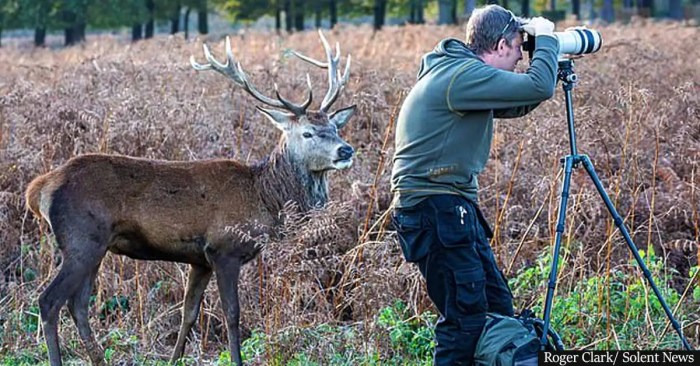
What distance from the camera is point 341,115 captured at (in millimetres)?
8375

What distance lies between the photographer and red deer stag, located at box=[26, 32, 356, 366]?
7.20m

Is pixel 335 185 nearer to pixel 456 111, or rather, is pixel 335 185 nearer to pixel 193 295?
pixel 193 295

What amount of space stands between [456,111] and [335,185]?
437 cm

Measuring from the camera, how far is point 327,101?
27.4 ft

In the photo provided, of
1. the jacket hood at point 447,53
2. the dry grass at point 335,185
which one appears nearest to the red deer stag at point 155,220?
the dry grass at point 335,185

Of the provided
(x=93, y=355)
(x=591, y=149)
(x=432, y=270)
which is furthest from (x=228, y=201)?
(x=591, y=149)

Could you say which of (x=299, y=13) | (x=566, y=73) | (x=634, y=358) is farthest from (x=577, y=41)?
(x=299, y=13)

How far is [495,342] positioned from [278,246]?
1975 mm

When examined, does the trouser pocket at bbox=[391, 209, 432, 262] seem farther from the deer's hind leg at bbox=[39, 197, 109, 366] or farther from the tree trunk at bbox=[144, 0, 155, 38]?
the tree trunk at bbox=[144, 0, 155, 38]

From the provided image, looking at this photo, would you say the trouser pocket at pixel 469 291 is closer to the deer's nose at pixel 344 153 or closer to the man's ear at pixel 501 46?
the man's ear at pixel 501 46

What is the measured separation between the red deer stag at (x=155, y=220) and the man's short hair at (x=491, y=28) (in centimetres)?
224

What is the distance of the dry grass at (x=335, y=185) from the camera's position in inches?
293

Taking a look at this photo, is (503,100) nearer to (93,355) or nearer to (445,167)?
(445,167)

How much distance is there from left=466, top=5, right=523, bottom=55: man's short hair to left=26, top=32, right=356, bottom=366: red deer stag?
2.24 m
